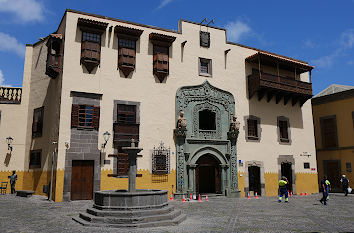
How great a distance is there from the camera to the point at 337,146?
90.3 feet

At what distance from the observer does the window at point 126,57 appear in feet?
62.5

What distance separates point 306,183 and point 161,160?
42.1 feet

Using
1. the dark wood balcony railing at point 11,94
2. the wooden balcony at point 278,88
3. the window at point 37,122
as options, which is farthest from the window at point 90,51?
the wooden balcony at point 278,88

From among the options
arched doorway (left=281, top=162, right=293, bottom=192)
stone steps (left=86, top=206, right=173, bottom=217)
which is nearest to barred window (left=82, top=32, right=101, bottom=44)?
stone steps (left=86, top=206, right=173, bottom=217)

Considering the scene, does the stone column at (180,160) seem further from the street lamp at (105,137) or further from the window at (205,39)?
the window at (205,39)

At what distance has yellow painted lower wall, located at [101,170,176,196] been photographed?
17.7 meters

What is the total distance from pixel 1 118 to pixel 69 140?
6959mm

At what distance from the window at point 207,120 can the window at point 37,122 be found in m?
11.0

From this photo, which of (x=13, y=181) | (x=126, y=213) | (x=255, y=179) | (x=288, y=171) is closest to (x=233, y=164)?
(x=255, y=179)

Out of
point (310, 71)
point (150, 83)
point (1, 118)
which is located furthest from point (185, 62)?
point (1, 118)

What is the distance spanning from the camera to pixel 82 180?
17.4 meters

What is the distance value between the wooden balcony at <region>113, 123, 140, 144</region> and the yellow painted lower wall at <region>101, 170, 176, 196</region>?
6.35 ft

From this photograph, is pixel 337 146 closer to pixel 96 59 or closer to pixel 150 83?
pixel 150 83

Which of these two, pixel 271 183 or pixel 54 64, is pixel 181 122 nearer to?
pixel 54 64
